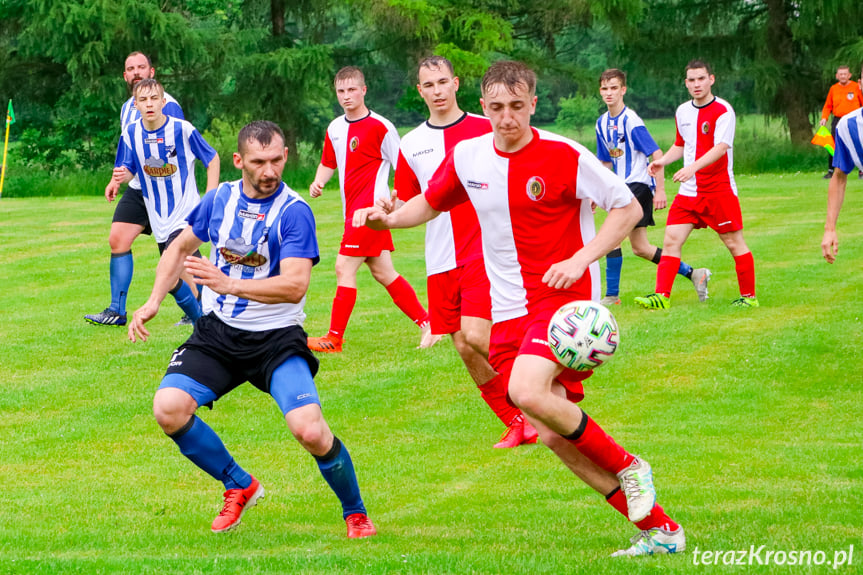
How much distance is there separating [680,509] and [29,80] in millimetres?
30883

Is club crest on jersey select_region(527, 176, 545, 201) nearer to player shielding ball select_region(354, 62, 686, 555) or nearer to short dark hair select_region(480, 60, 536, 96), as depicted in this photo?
player shielding ball select_region(354, 62, 686, 555)

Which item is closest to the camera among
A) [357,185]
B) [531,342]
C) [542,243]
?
[531,342]

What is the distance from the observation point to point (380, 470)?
281 inches

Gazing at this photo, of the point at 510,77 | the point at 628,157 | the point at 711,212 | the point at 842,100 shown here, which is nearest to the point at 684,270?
the point at 711,212

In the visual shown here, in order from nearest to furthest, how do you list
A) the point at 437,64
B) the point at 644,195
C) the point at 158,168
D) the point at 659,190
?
the point at 437,64
the point at 158,168
the point at 659,190
the point at 644,195

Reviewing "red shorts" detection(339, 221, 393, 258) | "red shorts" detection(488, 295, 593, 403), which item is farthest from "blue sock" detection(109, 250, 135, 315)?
"red shorts" detection(488, 295, 593, 403)

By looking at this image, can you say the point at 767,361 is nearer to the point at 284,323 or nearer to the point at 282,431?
the point at 282,431

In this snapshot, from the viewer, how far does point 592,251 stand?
16.9 ft

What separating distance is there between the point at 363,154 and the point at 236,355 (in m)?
5.07

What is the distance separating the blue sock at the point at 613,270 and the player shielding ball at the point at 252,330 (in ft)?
22.8

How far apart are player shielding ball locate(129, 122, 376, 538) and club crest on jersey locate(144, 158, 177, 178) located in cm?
516

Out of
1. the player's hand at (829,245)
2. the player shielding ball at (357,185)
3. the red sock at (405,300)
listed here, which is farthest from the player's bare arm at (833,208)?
the red sock at (405,300)

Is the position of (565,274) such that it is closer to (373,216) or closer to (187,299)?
(373,216)

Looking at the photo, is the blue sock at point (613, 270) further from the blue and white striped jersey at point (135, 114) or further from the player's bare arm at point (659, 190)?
the blue and white striped jersey at point (135, 114)
